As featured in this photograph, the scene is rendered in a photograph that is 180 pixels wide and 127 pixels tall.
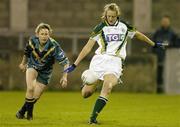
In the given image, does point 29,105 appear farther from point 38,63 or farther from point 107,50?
point 107,50

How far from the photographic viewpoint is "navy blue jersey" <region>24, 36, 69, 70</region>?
13.1 meters

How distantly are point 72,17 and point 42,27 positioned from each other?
55.1ft

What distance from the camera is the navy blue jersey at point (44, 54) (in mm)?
13109

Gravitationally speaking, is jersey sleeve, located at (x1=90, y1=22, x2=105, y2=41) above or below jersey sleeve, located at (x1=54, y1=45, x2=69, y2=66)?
above

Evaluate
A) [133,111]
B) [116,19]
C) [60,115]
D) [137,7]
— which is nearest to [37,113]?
[60,115]

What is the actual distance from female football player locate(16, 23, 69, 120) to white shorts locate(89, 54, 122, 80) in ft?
2.00

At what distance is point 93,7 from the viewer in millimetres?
29391

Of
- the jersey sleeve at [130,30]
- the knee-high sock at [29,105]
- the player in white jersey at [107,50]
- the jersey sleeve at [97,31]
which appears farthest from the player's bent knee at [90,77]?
the knee-high sock at [29,105]

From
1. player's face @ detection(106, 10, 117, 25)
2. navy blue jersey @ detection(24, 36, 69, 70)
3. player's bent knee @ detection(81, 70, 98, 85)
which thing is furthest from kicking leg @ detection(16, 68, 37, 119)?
player's face @ detection(106, 10, 117, 25)

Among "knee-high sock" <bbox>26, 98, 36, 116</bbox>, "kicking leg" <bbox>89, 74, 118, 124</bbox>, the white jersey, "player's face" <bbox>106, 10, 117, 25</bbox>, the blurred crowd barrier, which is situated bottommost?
the blurred crowd barrier

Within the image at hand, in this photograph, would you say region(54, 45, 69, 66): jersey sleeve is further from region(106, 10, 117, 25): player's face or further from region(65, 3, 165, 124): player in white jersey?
region(106, 10, 117, 25): player's face

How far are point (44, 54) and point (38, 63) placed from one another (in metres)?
0.20

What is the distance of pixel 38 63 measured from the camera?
13195 millimetres

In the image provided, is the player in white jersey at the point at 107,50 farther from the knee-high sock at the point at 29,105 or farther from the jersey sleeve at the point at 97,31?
the knee-high sock at the point at 29,105
